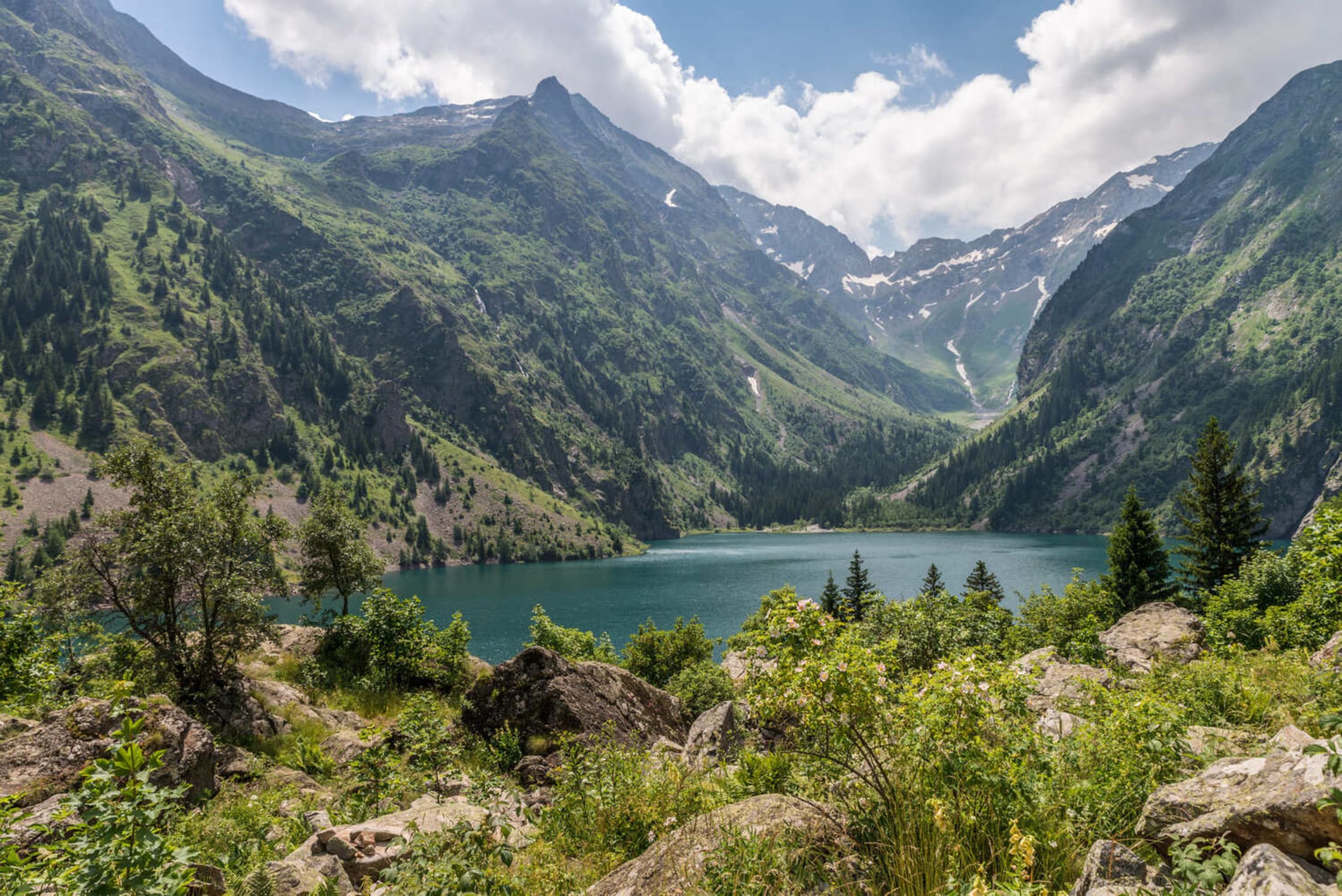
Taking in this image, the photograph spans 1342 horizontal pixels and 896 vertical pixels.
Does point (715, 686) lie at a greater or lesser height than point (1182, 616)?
lesser

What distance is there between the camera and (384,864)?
848 centimetres

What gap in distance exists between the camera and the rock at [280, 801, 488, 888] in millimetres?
8297

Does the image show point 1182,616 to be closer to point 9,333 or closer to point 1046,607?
point 1046,607

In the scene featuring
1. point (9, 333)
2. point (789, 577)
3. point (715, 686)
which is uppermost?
point (9, 333)

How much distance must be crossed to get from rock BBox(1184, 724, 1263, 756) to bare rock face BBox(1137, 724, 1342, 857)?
1614mm

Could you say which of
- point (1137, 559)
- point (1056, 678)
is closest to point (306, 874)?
point (1056, 678)

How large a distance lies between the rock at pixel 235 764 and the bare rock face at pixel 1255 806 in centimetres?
1803

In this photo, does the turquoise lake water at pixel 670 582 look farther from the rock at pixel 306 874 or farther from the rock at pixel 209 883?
the rock at pixel 209 883

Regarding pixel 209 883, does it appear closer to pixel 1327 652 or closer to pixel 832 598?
pixel 1327 652

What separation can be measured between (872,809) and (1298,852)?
11.2 ft

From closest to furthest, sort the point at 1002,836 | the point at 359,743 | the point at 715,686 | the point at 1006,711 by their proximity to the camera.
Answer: the point at 1002,836 < the point at 1006,711 < the point at 359,743 < the point at 715,686

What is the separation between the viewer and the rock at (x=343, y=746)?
17.6 m

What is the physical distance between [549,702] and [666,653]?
765 inches

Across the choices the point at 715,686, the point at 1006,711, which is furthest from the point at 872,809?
the point at 715,686
